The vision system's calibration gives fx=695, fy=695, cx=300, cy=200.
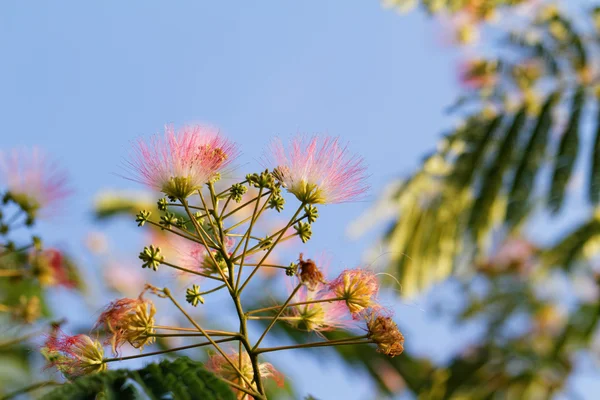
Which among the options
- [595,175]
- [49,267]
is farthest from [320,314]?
[595,175]

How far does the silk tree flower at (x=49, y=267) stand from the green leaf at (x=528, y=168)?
2915 mm

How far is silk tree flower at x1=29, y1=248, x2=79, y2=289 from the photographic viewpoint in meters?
3.56

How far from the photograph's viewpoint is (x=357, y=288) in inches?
80.0

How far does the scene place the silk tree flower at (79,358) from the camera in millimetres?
1878

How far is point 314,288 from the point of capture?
1.96m

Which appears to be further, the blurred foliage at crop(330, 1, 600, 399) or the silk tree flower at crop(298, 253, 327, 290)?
the blurred foliage at crop(330, 1, 600, 399)

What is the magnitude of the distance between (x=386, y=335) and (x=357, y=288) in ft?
0.57

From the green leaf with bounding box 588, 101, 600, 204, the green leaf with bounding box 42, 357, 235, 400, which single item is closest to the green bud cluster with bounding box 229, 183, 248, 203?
the green leaf with bounding box 42, 357, 235, 400

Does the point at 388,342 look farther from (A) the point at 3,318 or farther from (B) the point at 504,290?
(B) the point at 504,290

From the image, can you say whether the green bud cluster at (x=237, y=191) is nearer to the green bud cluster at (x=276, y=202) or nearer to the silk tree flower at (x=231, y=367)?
the green bud cluster at (x=276, y=202)

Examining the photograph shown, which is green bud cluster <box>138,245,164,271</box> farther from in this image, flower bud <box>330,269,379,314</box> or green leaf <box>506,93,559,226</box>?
green leaf <box>506,93,559,226</box>

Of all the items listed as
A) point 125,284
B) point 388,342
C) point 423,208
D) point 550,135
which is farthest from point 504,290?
point 388,342

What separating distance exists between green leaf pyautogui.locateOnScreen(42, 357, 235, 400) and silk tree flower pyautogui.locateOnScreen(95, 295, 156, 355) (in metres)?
0.28

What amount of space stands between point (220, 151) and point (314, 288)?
48 cm
